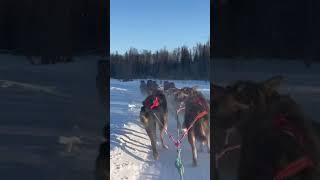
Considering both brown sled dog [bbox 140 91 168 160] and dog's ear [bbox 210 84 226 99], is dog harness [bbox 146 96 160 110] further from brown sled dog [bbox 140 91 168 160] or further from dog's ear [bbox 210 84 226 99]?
dog's ear [bbox 210 84 226 99]

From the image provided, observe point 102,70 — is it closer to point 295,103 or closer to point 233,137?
point 233,137

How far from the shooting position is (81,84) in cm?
213

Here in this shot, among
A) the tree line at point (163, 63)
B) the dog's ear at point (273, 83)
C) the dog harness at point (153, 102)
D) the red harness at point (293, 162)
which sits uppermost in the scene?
the tree line at point (163, 63)

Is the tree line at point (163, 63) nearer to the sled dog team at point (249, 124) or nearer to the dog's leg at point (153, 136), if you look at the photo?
the sled dog team at point (249, 124)

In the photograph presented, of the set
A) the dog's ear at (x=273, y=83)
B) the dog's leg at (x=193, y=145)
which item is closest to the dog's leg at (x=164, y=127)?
the dog's leg at (x=193, y=145)

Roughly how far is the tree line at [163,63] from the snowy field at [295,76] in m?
0.09

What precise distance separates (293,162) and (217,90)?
536mm

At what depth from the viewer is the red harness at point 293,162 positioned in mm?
2064

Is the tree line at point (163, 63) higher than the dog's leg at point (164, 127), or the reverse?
the tree line at point (163, 63)

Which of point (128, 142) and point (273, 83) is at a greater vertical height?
point (273, 83)

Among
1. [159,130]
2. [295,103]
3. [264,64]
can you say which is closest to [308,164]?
[295,103]

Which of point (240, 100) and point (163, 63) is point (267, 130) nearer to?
point (240, 100)

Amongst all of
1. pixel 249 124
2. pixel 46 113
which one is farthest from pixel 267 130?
pixel 46 113

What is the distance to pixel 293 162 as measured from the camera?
2072 mm
